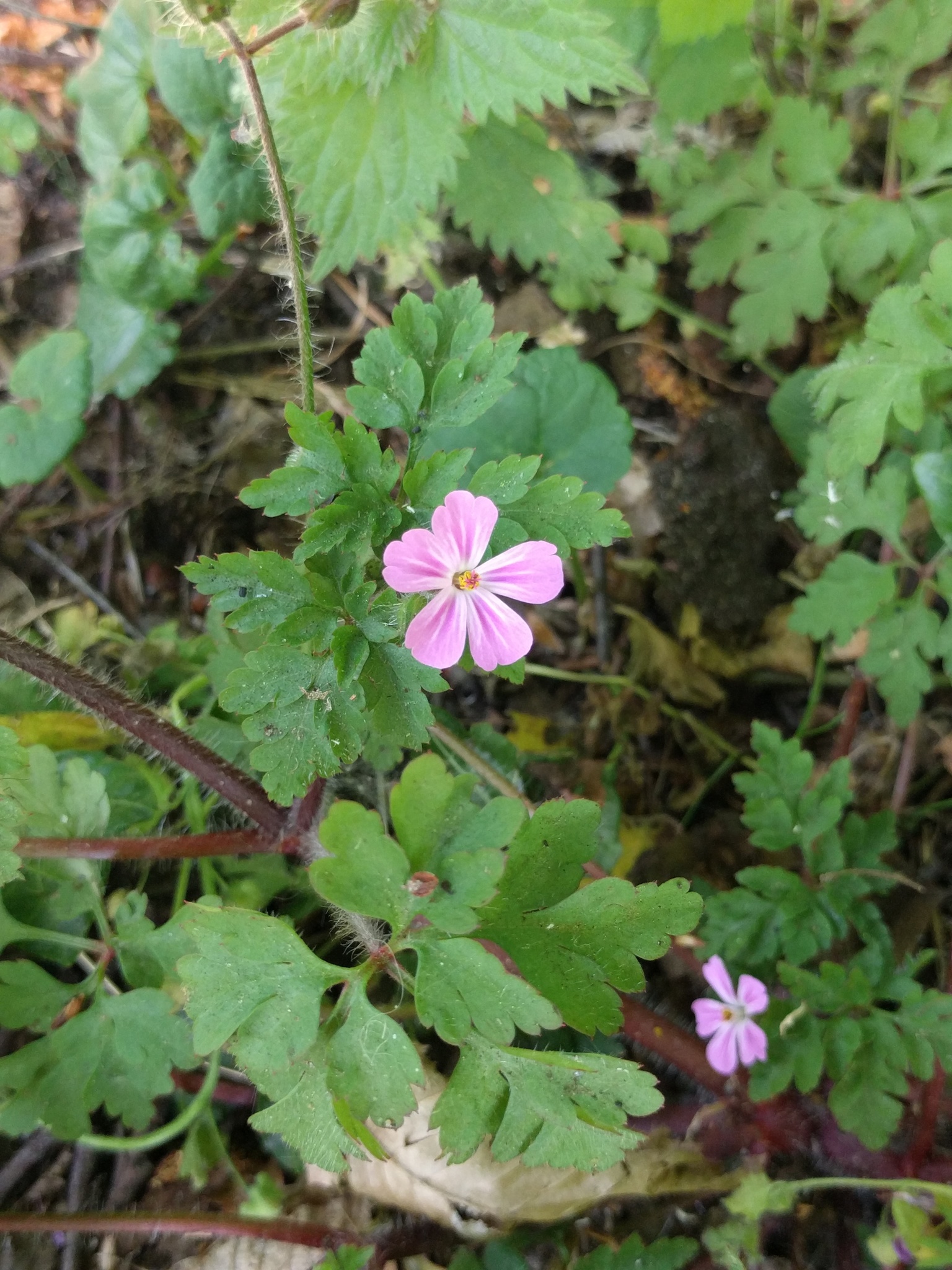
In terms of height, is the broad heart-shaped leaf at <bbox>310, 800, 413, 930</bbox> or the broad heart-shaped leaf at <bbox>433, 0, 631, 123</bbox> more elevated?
the broad heart-shaped leaf at <bbox>433, 0, 631, 123</bbox>

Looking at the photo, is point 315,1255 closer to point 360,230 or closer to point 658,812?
point 658,812

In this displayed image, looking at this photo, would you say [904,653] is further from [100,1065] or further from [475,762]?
[100,1065]

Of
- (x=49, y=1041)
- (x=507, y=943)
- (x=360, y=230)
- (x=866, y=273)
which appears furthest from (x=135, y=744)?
(x=866, y=273)

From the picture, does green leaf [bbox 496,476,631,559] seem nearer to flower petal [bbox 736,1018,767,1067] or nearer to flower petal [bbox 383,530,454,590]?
flower petal [bbox 383,530,454,590]

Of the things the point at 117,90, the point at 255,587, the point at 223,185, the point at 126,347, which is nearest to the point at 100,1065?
the point at 255,587

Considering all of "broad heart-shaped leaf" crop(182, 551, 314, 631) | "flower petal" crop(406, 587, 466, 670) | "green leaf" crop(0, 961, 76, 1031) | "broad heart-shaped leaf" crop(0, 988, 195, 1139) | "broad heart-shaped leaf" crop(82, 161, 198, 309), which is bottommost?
"broad heart-shaped leaf" crop(0, 988, 195, 1139)

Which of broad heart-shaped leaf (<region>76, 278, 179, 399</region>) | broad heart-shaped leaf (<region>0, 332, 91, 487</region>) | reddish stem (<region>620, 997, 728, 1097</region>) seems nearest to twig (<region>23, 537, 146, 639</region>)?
broad heart-shaped leaf (<region>0, 332, 91, 487</region>)

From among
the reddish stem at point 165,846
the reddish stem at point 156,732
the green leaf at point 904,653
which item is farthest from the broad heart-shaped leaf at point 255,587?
the green leaf at point 904,653
